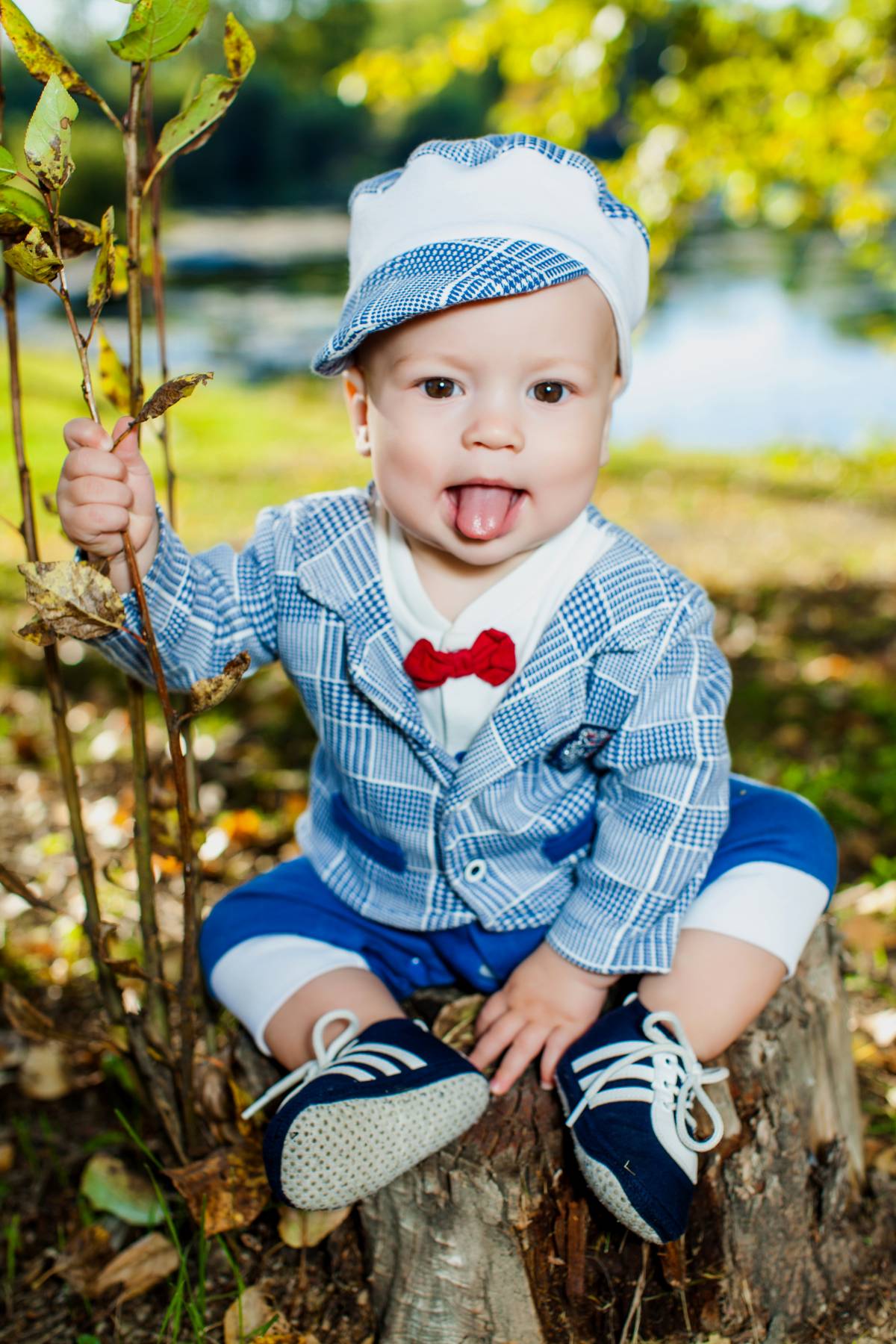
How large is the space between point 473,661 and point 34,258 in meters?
0.76

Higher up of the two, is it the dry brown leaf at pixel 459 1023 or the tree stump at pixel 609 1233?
the dry brown leaf at pixel 459 1023

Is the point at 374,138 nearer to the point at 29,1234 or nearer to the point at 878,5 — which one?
the point at 878,5

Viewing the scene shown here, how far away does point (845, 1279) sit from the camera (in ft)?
5.51

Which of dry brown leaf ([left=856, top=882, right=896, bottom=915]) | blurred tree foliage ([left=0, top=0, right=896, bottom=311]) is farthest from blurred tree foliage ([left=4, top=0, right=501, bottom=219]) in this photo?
dry brown leaf ([left=856, top=882, right=896, bottom=915])

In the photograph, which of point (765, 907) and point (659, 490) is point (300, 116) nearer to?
point (659, 490)

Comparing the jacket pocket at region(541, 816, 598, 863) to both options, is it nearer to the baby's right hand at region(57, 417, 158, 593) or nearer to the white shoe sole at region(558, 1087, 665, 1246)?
the white shoe sole at region(558, 1087, 665, 1246)

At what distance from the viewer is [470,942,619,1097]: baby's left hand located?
159 centimetres

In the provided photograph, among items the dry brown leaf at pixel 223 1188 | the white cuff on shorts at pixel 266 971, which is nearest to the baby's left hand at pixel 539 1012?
the white cuff on shorts at pixel 266 971

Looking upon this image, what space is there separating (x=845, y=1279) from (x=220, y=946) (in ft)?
3.38

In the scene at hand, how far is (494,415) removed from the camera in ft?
4.74

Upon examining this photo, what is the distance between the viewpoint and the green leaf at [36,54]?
1.16 m

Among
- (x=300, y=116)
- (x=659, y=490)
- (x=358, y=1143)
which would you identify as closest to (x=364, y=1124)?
(x=358, y=1143)

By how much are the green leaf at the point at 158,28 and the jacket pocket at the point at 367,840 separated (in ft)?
3.55

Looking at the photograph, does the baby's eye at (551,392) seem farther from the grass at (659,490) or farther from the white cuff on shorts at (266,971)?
the grass at (659,490)
